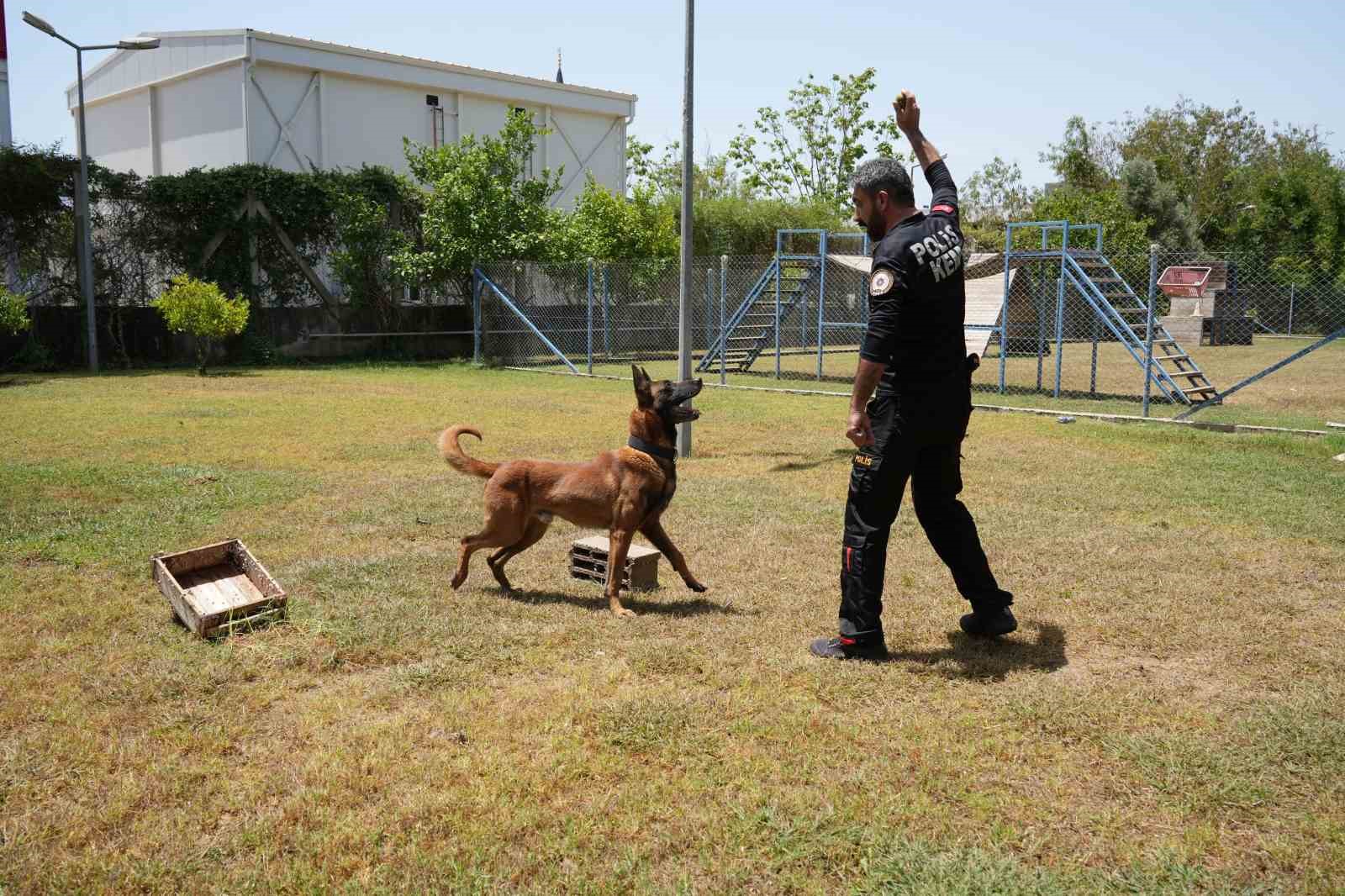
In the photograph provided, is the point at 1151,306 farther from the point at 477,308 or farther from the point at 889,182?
the point at 477,308

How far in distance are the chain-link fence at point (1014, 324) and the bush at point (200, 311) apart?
5444mm

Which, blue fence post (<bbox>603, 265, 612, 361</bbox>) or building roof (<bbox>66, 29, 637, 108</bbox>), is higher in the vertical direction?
building roof (<bbox>66, 29, 637, 108</bbox>)

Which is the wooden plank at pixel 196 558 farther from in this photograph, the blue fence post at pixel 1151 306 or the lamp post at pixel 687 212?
the blue fence post at pixel 1151 306

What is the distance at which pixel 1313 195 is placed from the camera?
119ft

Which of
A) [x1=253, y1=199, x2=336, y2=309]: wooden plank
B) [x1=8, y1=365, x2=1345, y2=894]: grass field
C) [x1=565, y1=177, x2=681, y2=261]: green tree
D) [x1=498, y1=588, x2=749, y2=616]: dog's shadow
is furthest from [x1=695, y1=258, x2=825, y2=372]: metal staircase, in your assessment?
[x1=498, y1=588, x2=749, y2=616]: dog's shadow

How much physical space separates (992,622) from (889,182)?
1.98m

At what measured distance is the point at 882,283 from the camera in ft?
13.2

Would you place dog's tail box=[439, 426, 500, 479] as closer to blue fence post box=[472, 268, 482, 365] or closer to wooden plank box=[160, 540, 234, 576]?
wooden plank box=[160, 540, 234, 576]

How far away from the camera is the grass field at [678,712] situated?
278 cm

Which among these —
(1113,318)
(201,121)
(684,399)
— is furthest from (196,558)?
(201,121)

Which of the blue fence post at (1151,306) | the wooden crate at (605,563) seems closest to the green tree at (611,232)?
the blue fence post at (1151,306)

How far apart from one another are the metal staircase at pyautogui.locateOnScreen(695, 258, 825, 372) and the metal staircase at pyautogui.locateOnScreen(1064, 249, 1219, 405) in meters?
5.44

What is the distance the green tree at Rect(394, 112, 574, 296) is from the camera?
72.8ft

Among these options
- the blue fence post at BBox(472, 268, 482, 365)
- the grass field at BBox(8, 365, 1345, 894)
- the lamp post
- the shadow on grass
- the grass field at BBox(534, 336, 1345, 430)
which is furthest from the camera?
the blue fence post at BBox(472, 268, 482, 365)
